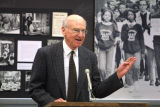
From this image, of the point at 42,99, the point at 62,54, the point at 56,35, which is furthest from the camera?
the point at 56,35

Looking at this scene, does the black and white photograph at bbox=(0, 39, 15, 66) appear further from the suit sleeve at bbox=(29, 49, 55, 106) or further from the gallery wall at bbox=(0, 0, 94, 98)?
the suit sleeve at bbox=(29, 49, 55, 106)

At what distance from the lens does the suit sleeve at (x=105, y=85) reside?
107 inches

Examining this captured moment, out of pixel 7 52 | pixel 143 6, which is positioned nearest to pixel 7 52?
pixel 7 52

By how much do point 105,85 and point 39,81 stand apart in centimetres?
53

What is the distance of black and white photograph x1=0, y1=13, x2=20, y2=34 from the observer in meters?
3.78

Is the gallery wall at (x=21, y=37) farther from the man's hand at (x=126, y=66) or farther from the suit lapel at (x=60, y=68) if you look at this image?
the man's hand at (x=126, y=66)

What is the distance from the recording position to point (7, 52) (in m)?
3.79

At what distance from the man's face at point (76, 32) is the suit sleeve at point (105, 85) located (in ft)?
1.04

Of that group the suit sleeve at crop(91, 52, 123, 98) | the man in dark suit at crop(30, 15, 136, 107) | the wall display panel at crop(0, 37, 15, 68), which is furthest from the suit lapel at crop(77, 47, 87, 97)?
the wall display panel at crop(0, 37, 15, 68)

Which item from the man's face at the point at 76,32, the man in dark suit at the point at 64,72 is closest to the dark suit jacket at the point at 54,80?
the man in dark suit at the point at 64,72

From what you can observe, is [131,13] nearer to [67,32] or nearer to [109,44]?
[109,44]

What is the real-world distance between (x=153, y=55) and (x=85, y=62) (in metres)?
1.38

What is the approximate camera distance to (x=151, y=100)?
3.91 m

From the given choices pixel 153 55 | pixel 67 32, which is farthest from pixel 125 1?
pixel 67 32
